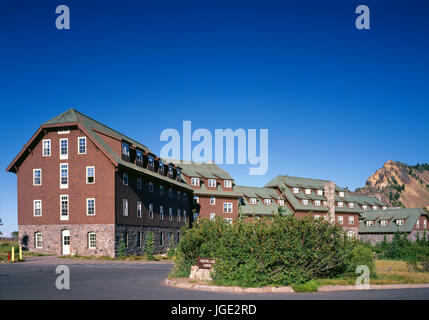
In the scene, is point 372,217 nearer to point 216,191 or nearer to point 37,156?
point 216,191

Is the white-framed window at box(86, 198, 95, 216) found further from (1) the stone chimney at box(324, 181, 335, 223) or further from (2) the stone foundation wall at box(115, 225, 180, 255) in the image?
(1) the stone chimney at box(324, 181, 335, 223)

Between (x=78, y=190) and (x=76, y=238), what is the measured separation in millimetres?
4733

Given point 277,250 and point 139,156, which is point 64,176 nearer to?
point 139,156

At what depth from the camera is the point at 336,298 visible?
50.7ft

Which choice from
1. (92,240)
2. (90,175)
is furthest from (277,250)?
(90,175)

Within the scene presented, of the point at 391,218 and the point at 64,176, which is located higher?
the point at 64,176

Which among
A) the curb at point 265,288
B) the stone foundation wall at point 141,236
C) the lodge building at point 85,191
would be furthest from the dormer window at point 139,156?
the curb at point 265,288

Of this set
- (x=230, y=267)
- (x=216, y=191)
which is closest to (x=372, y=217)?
(x=216, y=191)

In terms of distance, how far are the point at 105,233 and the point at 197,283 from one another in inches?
978

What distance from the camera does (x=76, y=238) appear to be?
4228cm

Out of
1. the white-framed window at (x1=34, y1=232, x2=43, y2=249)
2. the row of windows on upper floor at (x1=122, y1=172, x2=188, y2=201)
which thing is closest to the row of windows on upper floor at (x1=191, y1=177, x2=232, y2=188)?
the row of windows on upper floor at (x1=122, y1=172, x2=188, y2=201)

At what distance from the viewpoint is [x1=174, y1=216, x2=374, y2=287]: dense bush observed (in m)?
18.0

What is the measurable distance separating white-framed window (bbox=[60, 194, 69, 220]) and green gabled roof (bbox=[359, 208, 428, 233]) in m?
59.8

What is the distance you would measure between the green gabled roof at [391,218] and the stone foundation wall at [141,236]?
44.9 metres
